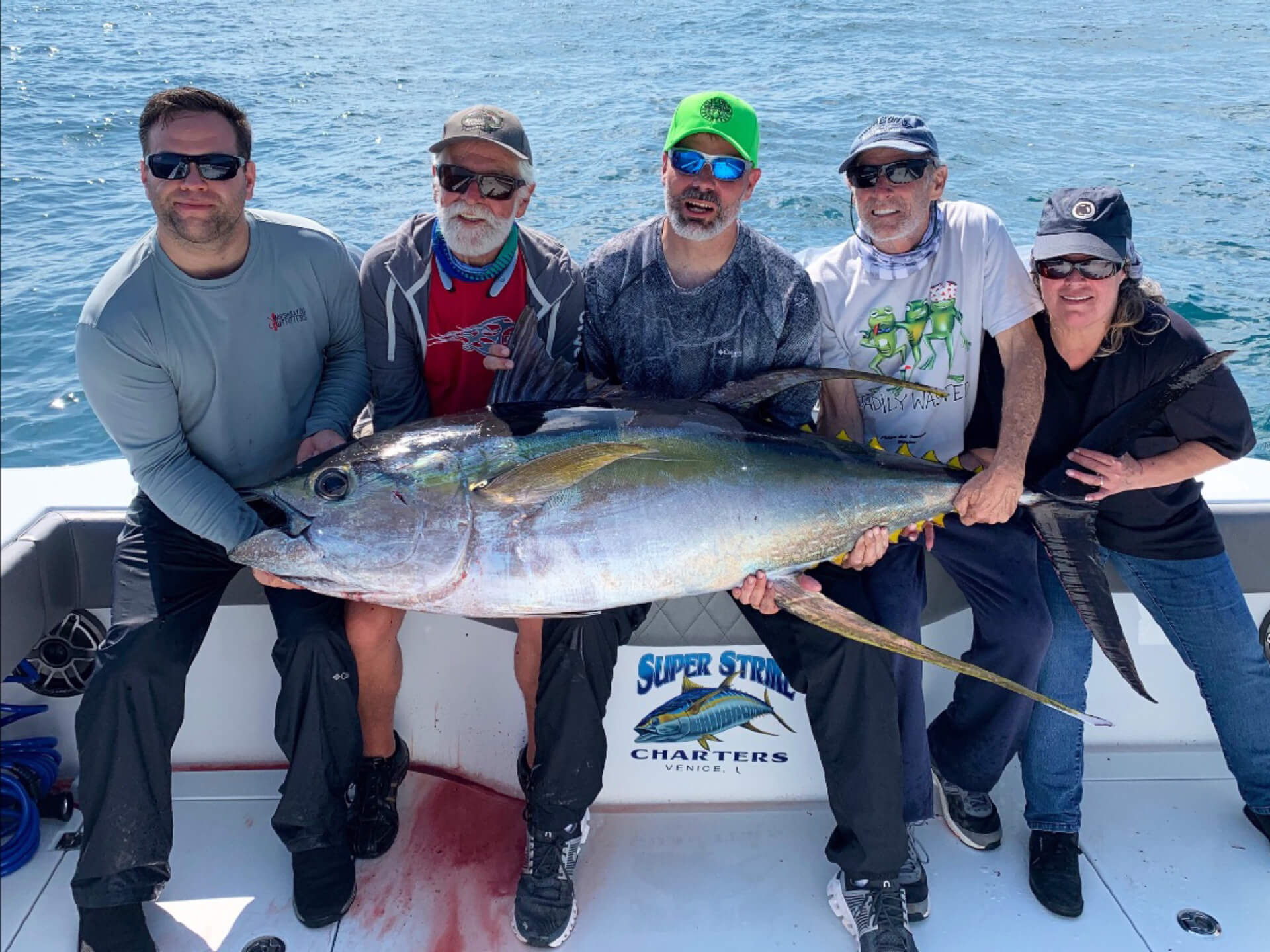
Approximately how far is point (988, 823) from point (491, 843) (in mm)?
1259

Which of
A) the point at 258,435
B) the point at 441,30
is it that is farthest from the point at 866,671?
the point at 441,30

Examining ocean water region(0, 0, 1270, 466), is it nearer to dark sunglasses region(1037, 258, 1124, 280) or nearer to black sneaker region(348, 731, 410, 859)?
dark sunglasses region(1037, 258, 1124, 280)

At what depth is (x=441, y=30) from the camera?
1465cm

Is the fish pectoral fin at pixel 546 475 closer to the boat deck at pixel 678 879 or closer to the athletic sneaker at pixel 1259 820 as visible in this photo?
the boat deck at pixel 678 879

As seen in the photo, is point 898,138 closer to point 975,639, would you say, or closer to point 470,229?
point 470,229

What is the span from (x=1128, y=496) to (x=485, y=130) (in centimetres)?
186

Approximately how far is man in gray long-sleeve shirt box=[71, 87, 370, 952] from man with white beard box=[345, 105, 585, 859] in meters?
0.12

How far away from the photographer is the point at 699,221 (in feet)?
8.43

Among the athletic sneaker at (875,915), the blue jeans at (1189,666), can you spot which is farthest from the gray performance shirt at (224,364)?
the blue jeans at (1189,666)

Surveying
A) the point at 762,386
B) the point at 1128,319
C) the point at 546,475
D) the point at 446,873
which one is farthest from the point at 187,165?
the point at 1128,319

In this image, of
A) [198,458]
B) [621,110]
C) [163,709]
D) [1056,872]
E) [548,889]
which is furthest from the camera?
[621,110]

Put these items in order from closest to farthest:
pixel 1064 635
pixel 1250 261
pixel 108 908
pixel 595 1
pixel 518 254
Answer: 1. pixel 108 908
2. pixel 1064 635
3. pixel 518 254
4. pixel 1250 261
5. pixel 595 1

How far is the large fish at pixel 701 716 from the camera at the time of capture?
2.78 m

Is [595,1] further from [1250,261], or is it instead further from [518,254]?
[518,254]
